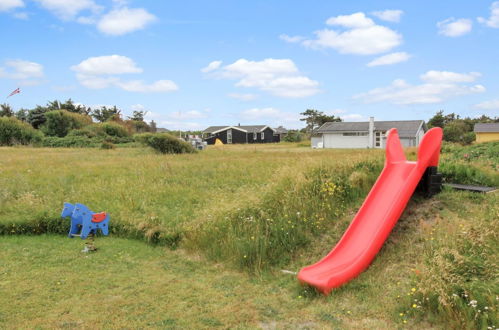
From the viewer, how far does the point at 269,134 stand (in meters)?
62.1

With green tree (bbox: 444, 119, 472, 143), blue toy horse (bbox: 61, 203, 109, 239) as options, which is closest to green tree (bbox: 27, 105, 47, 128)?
green tree (bbox: 444, 119, 472, 143)

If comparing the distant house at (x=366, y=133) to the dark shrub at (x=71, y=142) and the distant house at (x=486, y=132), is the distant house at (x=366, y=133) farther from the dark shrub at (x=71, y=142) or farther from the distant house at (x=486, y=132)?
the dark shrub at (x=71, y=142)

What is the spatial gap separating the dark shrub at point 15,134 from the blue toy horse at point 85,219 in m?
33.7

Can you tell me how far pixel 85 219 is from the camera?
25.5ft

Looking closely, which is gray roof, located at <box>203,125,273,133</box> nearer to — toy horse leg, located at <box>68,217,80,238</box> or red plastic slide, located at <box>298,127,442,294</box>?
toy horse leg, located at <box>68,217,80,238</box>

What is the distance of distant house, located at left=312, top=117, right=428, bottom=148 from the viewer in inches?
1435

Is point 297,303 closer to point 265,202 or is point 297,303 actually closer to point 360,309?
point 360,309

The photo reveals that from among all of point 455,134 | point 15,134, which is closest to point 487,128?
point 455,134

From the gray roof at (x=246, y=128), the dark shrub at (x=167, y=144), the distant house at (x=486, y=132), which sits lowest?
the dark shrub at (x=167, y=144)

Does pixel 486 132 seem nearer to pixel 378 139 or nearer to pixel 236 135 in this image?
pixel 378 139

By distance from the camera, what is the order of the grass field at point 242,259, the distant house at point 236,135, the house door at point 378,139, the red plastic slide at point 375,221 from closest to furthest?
1. the grass field at point 242,259
2. the red plastic slide at point 375,221
3. the house door at point 378,139
4. the distant house at point 236,135

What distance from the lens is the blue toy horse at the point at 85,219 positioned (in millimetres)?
7747

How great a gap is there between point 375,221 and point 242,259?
82.2 inches

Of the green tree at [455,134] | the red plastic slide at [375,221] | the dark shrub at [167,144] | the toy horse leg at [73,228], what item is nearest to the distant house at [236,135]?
the green tree at [455,134]
